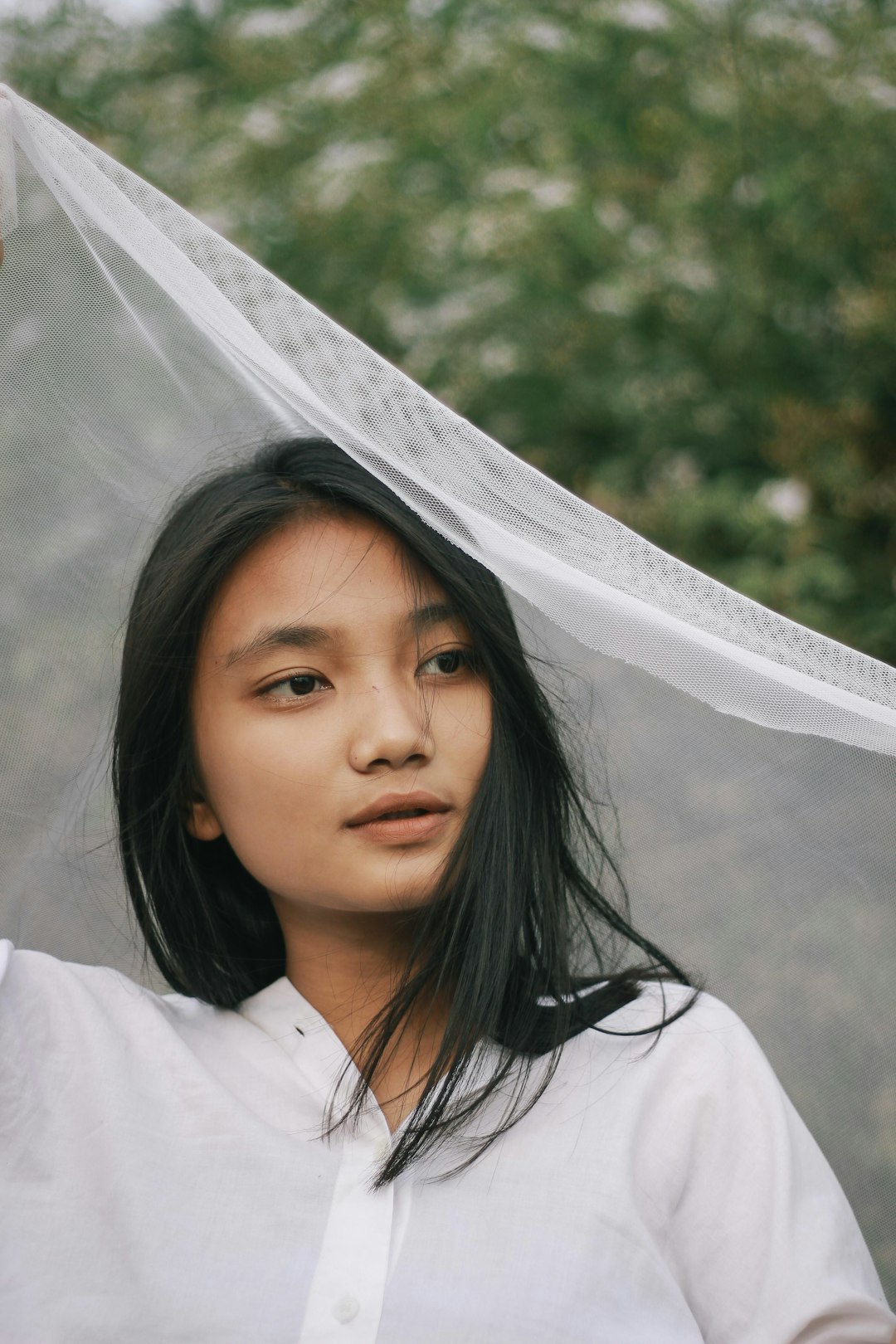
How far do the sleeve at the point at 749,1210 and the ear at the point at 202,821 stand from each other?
1.72 feet

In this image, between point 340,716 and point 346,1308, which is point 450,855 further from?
point 346,1308

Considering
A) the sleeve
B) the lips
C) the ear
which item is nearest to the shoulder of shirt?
the sleeve

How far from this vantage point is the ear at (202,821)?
1.50m

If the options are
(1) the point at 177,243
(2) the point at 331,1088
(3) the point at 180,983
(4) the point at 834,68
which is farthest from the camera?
(4) the point at 834,68

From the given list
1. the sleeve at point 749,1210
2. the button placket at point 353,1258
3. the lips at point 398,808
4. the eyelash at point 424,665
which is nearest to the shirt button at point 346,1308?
the button placket at point 353,1258

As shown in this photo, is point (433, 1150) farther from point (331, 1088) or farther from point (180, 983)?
point (180, 983)

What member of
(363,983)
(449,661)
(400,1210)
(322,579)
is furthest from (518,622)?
(400,1210)

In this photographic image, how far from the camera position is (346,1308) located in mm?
1216

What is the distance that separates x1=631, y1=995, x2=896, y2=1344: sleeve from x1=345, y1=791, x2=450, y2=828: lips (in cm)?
34

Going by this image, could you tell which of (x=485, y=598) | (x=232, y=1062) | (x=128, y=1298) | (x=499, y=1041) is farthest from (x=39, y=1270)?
(x=485, y=598)

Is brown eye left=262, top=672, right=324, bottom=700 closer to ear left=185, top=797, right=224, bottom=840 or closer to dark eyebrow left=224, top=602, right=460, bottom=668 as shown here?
dark eyebrow left=224, top=602, right=460, bottom=668

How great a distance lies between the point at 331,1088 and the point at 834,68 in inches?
85.8

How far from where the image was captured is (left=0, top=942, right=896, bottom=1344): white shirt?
4.01 feet

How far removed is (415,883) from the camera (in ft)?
4.30
